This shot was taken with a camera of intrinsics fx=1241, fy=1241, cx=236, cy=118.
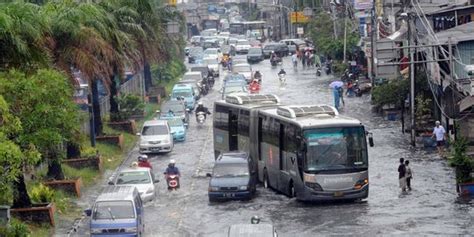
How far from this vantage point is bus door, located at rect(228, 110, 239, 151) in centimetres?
4912

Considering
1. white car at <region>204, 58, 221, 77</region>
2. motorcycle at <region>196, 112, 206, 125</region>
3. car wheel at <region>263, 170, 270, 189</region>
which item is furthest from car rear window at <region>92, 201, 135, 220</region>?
white car at <region>204, 58, 221, 77</region>

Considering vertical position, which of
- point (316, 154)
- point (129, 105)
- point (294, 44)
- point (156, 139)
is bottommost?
point (294, 44)

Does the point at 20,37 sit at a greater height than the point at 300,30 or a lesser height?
greater

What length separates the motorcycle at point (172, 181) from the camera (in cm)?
4538

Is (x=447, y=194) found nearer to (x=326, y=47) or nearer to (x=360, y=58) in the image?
(x=360, y=58)

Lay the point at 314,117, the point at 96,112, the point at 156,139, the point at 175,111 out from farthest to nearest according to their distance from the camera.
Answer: the point at 175,111, the point at 96,112, the point at 156,139, the point at 314,117

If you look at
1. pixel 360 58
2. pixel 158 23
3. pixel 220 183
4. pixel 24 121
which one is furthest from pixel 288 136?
pixel 360 58

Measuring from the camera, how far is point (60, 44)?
46.9 metres

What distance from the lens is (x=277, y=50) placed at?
388ft

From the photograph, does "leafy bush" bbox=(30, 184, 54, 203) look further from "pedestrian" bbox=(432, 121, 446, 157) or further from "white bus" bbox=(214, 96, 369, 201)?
"pedestrian" bbox=(432, 121, 446, 157)

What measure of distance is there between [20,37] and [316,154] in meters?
10.2

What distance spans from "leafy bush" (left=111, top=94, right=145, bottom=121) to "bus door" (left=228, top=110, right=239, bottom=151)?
14615 millimetres

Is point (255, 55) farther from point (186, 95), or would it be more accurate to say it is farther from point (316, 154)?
point (316, 154)

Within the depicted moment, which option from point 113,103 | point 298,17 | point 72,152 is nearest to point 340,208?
point 72,152
